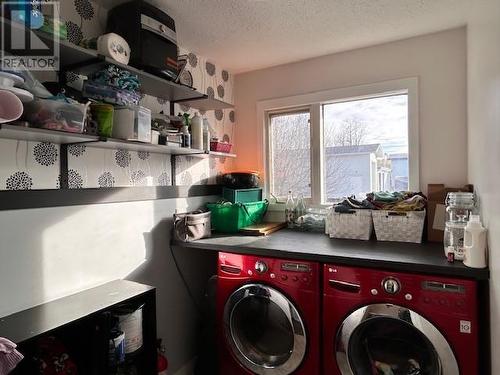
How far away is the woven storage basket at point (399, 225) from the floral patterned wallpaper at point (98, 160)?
1276mm

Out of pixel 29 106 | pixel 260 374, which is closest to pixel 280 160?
pixel 260 374

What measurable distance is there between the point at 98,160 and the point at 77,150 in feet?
0.41

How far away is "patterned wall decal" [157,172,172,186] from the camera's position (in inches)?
78.7

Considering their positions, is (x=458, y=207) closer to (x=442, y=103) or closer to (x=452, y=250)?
(x=452, y=250)

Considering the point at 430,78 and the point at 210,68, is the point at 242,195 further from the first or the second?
the point at 430,78

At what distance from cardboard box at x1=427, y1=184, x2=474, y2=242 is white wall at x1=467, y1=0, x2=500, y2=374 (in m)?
0.30

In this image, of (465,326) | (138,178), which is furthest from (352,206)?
(138,178)

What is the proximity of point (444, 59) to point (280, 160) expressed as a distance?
1.32 meters

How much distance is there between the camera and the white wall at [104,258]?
1.28 m

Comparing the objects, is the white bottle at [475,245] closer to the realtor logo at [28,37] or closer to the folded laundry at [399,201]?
the folded laundry at [399,201]

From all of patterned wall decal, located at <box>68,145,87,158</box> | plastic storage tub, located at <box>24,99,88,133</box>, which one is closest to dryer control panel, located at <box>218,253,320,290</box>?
patterned wall decal, located at <box>68,145,87,158</box>

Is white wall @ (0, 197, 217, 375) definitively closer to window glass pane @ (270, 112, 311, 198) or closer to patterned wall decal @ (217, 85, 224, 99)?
window glass pane @ (270, 112, 311, 198)

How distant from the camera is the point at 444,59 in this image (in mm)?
1995

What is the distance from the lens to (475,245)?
1.31 m
